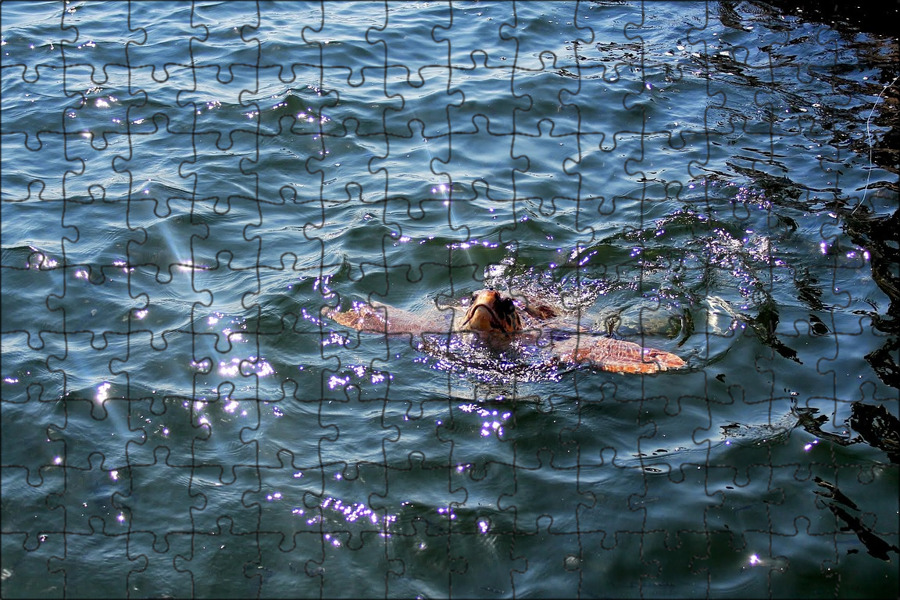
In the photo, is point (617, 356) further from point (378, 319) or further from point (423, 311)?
point (378, 319)

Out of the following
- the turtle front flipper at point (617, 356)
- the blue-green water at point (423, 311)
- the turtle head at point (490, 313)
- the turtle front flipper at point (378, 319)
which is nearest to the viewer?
the blue-green water at point (423, 311)

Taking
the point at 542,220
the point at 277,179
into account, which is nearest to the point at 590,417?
the point at 542,220

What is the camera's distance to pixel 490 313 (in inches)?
279

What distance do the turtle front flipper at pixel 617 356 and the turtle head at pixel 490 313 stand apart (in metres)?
0.50

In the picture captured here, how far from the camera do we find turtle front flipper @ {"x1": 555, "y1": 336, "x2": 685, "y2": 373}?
6.90 meters

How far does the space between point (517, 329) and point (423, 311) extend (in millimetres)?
964

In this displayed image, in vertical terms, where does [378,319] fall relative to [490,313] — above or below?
below

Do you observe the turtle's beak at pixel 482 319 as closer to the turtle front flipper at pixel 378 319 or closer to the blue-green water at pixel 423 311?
the blue-green water at pixel 423 311

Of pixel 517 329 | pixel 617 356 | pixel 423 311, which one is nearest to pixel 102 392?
pixel 423 311

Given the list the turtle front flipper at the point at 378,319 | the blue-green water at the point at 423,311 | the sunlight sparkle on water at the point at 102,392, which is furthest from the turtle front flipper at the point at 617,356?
the sunlight sparkle on water at the point at 102,392

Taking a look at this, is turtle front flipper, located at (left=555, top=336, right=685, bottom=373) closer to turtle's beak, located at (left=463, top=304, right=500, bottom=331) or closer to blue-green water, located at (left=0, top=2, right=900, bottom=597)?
blue-green water, located at (left=0, top=2, right=900, bottom=597)

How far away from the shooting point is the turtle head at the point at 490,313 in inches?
278

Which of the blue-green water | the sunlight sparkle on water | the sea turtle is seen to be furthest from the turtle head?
the sunlight sparkle on water

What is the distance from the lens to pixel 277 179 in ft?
30.8
